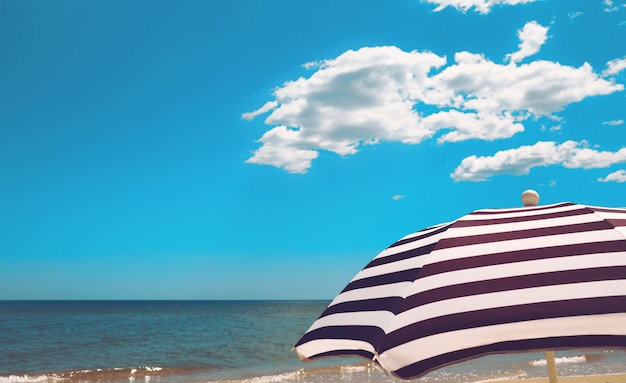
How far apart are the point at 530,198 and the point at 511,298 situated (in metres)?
1.19

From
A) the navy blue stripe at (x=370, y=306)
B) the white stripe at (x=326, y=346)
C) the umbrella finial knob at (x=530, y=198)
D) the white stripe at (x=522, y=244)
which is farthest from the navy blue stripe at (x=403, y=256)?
the umbrella finial knob at (x=530, y=198)

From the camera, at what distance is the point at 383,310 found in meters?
2.95

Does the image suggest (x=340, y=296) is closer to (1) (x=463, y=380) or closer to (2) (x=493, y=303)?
(2) (x=493, y=303)

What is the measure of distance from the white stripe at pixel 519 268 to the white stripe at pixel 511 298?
0.35 ft

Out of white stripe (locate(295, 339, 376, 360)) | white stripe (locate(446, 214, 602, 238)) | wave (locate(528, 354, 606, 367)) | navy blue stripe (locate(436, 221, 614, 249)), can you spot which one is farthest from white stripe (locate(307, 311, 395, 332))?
wave (locate(528, 354, 606, 367))

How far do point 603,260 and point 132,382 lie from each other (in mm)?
17588

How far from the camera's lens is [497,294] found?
260cm

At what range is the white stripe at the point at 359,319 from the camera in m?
2.85

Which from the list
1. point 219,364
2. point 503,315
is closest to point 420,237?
point 503,315

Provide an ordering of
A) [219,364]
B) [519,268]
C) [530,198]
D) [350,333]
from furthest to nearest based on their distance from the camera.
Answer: [219,364], [530,198], [350,333], [519,268]

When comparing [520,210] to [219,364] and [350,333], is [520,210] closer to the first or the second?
[350,333]

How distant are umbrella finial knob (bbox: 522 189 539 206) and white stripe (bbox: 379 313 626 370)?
1.25 metres

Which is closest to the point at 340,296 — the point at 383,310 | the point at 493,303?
the point at 383,310

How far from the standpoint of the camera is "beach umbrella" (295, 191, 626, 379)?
2.43m
